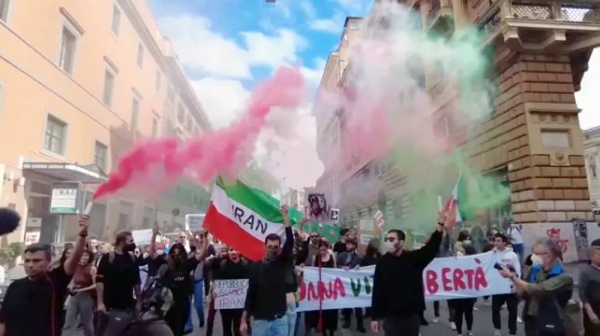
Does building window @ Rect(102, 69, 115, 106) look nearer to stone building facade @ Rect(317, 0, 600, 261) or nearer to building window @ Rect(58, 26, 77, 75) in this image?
building window @ Rect(58, 26, 77, 75)

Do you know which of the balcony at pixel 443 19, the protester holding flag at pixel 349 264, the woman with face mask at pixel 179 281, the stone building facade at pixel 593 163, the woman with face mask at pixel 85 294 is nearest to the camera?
the woman with face mask at pixel 179 281

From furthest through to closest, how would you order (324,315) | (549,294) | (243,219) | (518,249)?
(518,249), (324,315), (243,219), (549,294)

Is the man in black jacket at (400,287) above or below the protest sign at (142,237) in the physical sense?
below

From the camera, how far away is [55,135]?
16.7 metres

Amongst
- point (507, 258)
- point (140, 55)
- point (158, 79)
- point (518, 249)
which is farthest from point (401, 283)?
point (158, 79)

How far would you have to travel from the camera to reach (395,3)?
2334 cm

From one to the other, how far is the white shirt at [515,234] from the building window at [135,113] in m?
19.4

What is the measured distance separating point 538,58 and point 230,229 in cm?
1315

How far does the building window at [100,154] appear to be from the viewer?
20.0 meters

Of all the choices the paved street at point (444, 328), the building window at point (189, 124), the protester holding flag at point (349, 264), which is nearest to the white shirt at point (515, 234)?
the paved street at point (444, 328)

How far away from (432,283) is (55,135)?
51.0 feet

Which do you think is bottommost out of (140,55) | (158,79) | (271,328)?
(271,328)

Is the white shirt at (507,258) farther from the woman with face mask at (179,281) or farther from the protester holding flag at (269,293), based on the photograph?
the woman with face mask at (179,281)

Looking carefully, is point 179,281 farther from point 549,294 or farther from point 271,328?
point 549,294
